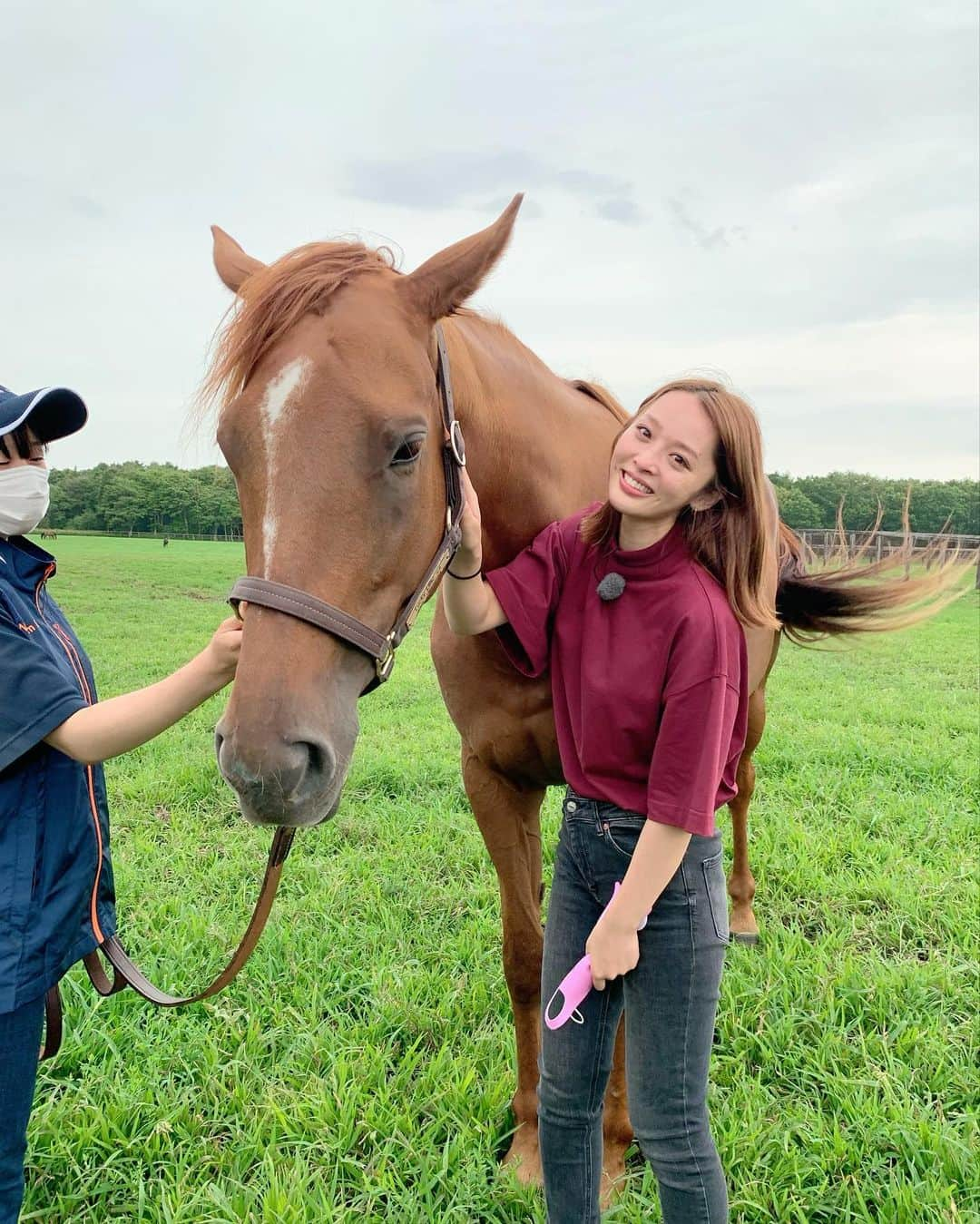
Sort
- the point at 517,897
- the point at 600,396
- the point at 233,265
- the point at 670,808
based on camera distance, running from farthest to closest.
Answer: the point at 600,396, the point at 517,897, the point at 233,265, the point at 670,808

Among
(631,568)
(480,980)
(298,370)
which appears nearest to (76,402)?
(298,370)

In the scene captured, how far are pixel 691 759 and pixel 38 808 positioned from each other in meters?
1.35

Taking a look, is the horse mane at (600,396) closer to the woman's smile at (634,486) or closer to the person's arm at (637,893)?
the woman's smile at (634,486)

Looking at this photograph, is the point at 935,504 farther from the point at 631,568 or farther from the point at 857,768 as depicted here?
the point at 631,568

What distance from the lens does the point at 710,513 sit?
1.79 metres

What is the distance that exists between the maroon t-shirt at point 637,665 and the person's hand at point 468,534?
0.12m

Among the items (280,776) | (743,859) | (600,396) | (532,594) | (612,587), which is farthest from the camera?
(743,859)

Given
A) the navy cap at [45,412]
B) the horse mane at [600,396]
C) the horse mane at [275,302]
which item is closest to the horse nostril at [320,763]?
the horse mane at [275,302]

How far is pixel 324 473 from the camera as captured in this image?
1.50 m

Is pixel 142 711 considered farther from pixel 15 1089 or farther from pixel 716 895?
pixel 716 895

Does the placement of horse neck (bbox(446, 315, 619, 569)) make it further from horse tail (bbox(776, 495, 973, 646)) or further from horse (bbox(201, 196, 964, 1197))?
horse tail (bbox(776, 495, 973, 646))

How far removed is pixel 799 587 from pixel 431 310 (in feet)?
9.01

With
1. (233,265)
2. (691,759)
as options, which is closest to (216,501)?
(233,265)

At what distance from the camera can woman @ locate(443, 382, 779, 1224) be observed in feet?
5.37
